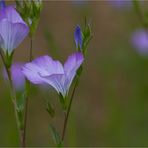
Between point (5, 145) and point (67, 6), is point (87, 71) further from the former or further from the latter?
point (5, 145)

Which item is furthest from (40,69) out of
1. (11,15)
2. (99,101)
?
(99,101)

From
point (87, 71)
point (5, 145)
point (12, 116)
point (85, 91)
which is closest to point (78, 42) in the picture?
point (5, 145)

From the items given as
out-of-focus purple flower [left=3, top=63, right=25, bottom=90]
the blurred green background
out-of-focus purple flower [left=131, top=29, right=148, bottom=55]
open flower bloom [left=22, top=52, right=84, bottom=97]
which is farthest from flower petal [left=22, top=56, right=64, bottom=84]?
out-of-focus purple flower [left=131, top=29, right=148, bottom=55]

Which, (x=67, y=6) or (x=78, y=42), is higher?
(x=78, y=42)

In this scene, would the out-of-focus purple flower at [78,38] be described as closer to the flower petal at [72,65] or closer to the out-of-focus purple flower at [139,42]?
the flower petal at [72,65]

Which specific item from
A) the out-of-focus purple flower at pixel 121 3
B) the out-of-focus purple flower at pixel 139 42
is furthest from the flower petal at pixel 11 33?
the out-of-focus purple flower at pixel 121 3

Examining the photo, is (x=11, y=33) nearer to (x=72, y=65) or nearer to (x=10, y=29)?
(x=10, y=29)

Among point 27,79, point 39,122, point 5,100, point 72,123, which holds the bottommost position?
point 39,122
